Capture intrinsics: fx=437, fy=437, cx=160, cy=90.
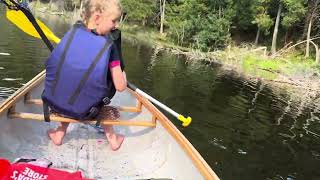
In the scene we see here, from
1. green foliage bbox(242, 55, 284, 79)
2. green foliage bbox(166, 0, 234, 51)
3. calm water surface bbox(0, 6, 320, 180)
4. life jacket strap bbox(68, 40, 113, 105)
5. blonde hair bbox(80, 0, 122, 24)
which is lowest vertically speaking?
green foliage bbox(242, 55, 284, 79)

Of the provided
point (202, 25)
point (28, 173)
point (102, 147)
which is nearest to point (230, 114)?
point (102, 147)

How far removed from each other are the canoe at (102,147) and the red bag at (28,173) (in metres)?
0.73

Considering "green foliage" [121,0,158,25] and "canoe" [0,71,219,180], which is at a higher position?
"green foliage" [121,0,158,25]

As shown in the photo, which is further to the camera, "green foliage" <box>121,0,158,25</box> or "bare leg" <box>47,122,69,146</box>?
"green foliage" <box>121,0,158,25</box>

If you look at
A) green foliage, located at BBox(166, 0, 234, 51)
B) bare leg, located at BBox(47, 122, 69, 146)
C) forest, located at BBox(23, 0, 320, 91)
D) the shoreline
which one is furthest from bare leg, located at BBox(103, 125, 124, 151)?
green foliage, located at BBox(166, 0, 234, 51)

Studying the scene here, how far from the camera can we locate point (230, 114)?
16.1m

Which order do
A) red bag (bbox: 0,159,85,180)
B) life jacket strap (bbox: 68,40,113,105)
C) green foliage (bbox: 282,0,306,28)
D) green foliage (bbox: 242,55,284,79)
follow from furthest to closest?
green foliage (bbox: 282,0,306,28)
green foliage (bbox: 242,55,284,79)
life jacket strap (bbox: 68,40,113,105)
red bag (bbox: 0,159,85,180)

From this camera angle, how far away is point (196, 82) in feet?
74.8

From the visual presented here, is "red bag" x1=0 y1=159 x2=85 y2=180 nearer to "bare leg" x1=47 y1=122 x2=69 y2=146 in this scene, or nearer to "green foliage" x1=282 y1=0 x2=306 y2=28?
"bare leg" x1=47 y1=122 x2=69 y2=146

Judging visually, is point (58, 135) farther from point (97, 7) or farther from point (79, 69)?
point (97, 7)

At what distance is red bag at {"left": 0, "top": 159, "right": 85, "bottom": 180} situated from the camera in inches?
161

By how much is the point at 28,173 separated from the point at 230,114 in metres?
12.4

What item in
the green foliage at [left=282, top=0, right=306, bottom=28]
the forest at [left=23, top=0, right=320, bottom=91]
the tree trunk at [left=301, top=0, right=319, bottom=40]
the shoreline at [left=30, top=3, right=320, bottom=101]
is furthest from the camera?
the tree trunk at [left=301, top=0, right=319, bottom=40]

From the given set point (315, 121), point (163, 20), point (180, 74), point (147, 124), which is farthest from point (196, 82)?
point (163, 20)
